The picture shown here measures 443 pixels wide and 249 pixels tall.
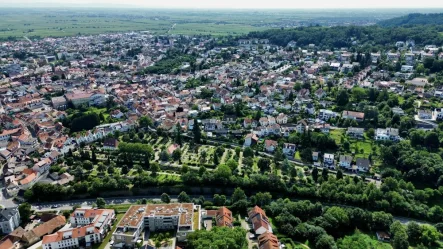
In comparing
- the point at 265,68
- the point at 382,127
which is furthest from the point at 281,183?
the point at 265,68

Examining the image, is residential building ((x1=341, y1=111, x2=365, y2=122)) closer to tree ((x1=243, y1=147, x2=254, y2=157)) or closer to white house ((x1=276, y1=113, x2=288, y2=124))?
white house ((x1=276, y1=113, x2=288, y2=124))

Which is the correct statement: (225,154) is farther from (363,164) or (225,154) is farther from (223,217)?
(363,164)

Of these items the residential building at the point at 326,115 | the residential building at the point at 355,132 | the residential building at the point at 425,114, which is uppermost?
the residential building at the point at 425,114

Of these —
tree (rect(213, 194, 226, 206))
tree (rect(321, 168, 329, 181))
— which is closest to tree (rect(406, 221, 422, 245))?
tree (rect(321, 168, 329, 181))

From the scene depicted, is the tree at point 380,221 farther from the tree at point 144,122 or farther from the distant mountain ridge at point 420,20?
the distant mountain ridge at point 420,20

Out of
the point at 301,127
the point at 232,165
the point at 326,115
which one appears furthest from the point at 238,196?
the point at 326,115

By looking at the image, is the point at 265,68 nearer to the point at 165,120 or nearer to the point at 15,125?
the point at 165,120

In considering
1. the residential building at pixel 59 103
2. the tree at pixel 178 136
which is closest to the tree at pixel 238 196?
the tree at pixel 178 136
